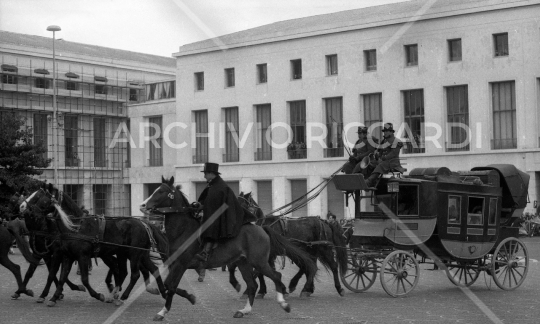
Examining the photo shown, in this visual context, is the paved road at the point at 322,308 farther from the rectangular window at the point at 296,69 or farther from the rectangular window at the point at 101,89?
the rectangular window at the point at 101,89

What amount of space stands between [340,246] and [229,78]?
4073 cm

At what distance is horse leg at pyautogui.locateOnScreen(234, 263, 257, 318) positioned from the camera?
13538mm

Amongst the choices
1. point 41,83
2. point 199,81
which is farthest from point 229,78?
point 41,83

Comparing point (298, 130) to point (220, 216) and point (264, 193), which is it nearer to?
point (264, 193)

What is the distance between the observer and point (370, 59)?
50719mm

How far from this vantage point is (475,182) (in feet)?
58.9

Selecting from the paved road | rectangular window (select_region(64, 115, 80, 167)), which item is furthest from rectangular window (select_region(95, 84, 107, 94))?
the paved road

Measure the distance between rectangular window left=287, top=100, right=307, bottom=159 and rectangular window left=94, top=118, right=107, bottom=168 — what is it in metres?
15.3

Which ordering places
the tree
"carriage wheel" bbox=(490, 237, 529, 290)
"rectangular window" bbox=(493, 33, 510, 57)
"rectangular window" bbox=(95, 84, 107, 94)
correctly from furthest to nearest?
"rectangular window" bbox=(95, 84, 107, 94) → "rectangular window" bbox=(493, 33, 510, 57) → the tree → "carriage wheel" bbox=(490, 237, 529, 290)

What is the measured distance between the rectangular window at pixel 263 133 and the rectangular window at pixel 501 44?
15.0 meters

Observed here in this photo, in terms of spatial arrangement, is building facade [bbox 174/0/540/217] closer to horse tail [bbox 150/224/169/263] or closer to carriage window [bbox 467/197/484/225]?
carriage window [bbox 467/197/484/225]

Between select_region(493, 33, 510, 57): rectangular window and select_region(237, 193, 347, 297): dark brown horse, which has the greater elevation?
select_region(493, 33, 510, 57): rectangular window

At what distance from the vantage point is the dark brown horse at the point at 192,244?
13547mm

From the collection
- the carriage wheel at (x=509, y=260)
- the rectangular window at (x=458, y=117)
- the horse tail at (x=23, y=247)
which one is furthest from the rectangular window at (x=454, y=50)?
the horse tail at (x=23, y=247)
